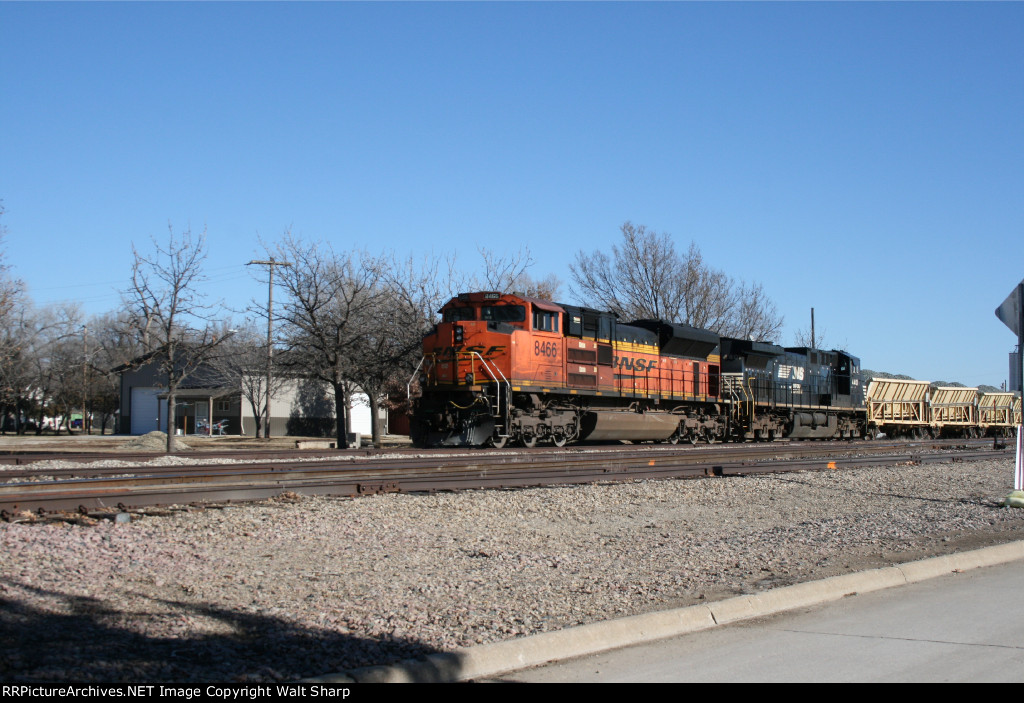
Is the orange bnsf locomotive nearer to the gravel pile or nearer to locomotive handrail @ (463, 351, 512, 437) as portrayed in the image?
locomotive handrail @ (463, 351, 512, 437)

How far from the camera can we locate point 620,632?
17.0 feet

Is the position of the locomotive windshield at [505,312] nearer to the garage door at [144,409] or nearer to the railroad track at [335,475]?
the railroad track at [335,475]

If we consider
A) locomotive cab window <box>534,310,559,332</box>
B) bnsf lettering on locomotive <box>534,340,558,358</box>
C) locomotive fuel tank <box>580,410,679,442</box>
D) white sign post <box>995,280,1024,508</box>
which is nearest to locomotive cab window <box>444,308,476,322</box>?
locomotive cab window <box>534,310,559,332</box>

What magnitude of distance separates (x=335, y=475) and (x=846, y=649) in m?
9.08

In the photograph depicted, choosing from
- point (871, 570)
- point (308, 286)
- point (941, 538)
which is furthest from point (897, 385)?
point (871, 570)

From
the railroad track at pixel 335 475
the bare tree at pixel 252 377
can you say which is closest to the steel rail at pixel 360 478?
the railroad track at pixel 335 475

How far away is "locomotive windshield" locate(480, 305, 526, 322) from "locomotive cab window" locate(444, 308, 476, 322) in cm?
28

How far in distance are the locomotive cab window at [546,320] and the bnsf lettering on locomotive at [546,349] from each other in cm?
36

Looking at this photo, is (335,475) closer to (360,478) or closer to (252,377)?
(360,478)

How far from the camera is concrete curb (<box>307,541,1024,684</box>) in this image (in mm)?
4309

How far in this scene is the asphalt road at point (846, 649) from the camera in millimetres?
4504

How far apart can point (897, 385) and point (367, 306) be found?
23814mm

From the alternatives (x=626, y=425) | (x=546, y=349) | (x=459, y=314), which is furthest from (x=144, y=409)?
(x=546, y=349)

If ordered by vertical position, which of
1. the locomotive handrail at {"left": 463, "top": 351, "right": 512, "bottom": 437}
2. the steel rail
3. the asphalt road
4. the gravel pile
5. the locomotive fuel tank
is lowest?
the asphalt road
